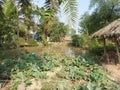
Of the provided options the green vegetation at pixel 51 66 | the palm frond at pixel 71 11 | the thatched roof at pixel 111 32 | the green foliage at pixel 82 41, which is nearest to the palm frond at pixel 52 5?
the green vegetation at pixel 51 66

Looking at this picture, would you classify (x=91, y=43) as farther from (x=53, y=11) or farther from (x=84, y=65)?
(x=53, y=11)

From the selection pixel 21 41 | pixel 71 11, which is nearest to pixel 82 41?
pixel 21 41

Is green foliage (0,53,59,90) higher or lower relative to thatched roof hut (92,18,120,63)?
lower

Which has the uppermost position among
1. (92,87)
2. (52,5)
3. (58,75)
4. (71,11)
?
(52,5)

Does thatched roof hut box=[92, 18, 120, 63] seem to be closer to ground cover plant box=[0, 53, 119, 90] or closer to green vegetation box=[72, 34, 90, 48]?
ground cover plant box=[0, 53, 119, 90]

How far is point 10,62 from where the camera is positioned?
13930 mm

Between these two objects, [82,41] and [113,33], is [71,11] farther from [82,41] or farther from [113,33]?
[82,41]

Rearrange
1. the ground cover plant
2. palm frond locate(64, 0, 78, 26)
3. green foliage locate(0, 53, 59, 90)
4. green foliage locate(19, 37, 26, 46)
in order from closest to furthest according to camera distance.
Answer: palm frond locate(64, 0, 78, 26), the ground cover plant, green foliage locate(0, 53, 59, 90), green foliage locate(19, 37, 26, 46)

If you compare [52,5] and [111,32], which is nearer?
[52,5]

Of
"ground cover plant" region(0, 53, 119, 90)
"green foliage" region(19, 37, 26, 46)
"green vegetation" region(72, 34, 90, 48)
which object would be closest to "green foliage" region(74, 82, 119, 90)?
"ground cover plant" region(0, 53, 119, 90)

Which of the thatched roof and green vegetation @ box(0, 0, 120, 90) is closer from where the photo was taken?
green vegetation @ box(0, 0, 120, 90)

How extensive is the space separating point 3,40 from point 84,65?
11559mm

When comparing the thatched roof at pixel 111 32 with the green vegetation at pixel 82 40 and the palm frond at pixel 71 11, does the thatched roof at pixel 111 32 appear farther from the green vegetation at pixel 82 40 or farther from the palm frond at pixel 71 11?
the palm frond at pixel 71 11

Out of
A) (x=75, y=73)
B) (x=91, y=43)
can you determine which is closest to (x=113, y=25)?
(x=75, y=73)
